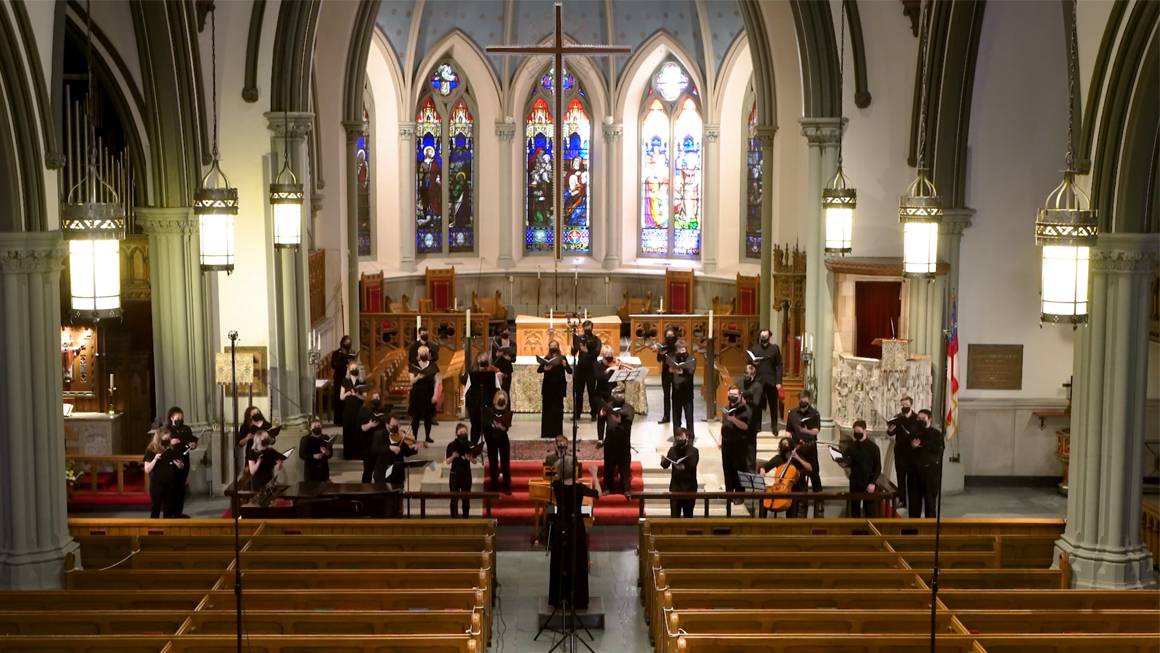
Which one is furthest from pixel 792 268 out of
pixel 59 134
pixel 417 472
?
pixel 59 134

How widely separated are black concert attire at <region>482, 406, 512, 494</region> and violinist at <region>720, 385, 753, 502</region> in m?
2.89

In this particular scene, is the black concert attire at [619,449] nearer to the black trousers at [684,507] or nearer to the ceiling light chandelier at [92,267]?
the black trousers at [684,507]

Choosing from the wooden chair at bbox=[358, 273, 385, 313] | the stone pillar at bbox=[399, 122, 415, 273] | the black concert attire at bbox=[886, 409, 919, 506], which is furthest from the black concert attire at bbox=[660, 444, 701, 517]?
the stone pillar at bbox=[399, 122, 415, 273]

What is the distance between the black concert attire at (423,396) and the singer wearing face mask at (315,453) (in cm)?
329

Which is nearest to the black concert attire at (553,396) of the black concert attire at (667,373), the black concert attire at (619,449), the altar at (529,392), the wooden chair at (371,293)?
the black concert attire at (667,373)

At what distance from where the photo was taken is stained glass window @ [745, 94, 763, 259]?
99.8 ft

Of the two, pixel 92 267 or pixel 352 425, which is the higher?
pixel 92 267

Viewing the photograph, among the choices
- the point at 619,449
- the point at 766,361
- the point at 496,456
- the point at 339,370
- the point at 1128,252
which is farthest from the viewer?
the point at 339,370

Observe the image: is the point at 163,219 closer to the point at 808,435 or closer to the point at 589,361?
the point at 589,361

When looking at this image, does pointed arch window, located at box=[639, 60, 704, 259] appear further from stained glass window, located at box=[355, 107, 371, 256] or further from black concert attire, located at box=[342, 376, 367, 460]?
black concert attire, located at box=[342, 376, 367, 460]

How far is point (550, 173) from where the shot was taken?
3375 centimetres

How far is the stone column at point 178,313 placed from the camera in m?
19.0

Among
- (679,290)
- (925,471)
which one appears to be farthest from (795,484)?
(679,290)

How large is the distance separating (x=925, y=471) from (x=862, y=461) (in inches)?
32.2
